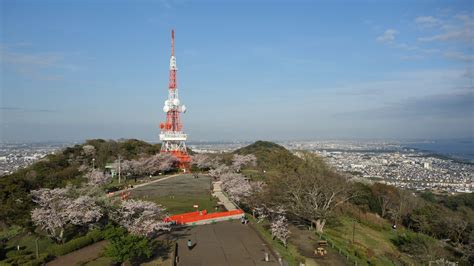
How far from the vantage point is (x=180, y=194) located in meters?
37.5

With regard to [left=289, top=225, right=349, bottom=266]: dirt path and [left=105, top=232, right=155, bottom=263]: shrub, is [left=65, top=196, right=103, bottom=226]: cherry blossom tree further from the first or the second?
[left=289, top=225, right=349, bottom=266]: dirt path

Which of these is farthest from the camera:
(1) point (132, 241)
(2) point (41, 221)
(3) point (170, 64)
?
(3) point (170, 64)

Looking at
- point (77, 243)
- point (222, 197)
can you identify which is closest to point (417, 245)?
point (222, 197)

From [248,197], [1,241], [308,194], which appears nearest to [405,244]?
[308,194]

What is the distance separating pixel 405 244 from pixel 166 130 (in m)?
39.8

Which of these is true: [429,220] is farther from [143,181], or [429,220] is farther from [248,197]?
[143,181]

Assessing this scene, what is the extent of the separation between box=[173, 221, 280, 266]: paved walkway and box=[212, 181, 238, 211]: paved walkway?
227 inches

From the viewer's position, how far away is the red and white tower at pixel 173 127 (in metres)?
57.2

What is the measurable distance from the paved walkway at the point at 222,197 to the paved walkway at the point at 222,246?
577 centimetres

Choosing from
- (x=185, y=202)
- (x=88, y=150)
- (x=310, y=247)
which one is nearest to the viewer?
(x=310, y=247)

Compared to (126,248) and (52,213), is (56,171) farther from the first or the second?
(126,248)

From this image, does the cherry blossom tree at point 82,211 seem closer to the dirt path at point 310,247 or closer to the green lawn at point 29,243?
the green lawn at point 29,243

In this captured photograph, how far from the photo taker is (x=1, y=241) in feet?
72.5

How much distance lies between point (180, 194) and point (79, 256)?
60.6 ft
